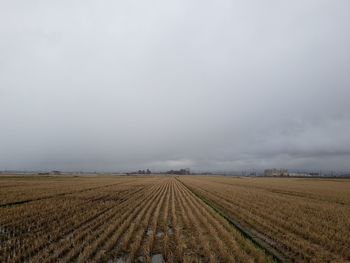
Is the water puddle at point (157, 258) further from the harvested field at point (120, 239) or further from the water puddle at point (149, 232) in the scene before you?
the water puddle at point (149, 232)

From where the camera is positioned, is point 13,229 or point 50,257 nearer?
point 50,257

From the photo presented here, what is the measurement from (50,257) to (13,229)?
5636mm

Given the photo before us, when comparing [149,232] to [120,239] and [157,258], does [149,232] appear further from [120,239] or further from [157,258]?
[157,258]

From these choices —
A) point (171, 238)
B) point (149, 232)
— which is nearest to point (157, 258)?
point (171, 238)

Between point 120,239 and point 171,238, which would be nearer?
point 120,239

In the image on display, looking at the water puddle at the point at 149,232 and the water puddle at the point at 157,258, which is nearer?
the water puddle at the point at 157,258

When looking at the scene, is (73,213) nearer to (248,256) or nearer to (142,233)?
(142,233)

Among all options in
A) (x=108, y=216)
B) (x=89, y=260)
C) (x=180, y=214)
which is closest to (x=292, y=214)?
(x=180, y=214)

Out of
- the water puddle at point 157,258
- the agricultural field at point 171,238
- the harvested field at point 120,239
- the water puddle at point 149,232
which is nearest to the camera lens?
the water puddle at point 157,258

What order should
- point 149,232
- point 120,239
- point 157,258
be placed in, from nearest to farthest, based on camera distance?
point 157,258 → point 120,239 → point 149,232

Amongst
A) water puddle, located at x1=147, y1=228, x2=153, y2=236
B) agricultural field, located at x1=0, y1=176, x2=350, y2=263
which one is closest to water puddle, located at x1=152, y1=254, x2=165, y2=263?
agricultural field, located at x1=0, y1=176, x2=350, y2=263

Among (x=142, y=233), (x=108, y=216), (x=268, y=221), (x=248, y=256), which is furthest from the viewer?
(x=108, y=216)

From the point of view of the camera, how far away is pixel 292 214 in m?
17.2

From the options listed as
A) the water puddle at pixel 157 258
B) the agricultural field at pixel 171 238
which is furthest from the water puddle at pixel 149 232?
the water puddle at pixel 157 258
